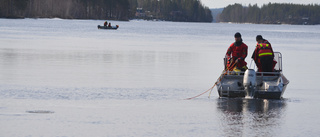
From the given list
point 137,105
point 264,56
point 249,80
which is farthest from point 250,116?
point 264,56

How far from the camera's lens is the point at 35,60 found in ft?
100

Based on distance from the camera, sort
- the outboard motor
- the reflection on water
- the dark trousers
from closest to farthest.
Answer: the reflection on water < the outboard motor < the dark trousers

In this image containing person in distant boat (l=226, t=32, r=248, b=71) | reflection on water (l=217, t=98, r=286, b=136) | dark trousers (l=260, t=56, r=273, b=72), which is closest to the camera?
reflection on water (l=217, t=98, r=286, b=136)

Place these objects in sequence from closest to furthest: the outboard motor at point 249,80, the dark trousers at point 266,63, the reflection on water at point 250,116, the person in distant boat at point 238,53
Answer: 1. the reflection on water at point 250,116
2. the outboard motor at point 249,80
3. the person in distant boat at point 238,53
4. the dark trousers at point 266,63

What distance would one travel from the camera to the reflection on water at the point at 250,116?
→ 41.1ft

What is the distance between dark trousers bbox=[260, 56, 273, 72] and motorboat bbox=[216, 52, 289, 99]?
292 mm

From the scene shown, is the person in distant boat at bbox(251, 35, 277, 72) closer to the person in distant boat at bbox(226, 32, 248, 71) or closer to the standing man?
the standing man

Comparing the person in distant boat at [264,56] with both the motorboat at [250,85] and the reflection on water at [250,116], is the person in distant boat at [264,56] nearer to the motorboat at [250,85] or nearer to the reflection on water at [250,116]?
the motorboat at [250,85]

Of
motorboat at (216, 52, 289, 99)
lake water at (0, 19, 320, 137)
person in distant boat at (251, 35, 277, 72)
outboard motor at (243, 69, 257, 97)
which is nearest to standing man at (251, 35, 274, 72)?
person in distant boat at (251, 35, 277, 72)

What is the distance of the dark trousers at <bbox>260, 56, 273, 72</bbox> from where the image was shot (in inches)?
742

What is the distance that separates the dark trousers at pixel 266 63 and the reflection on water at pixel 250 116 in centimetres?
143

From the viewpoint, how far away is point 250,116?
1455 cm

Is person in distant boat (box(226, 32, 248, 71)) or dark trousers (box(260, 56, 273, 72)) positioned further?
dark trousers (box(260, 56, 273, 72))

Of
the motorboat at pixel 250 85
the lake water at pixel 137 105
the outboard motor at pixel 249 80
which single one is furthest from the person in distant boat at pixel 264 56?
the outboard motor at pixel 249 80
